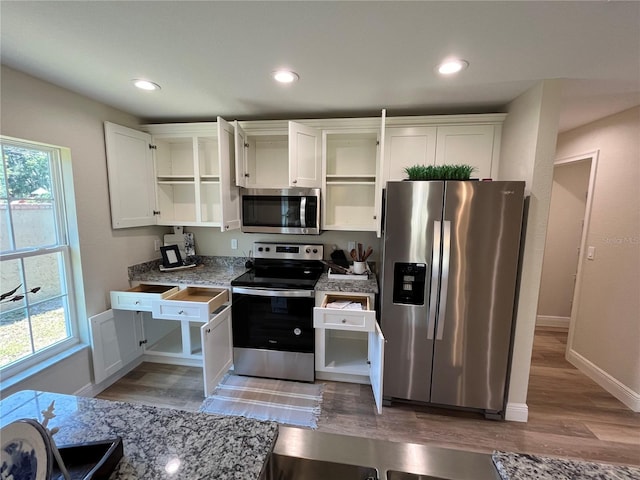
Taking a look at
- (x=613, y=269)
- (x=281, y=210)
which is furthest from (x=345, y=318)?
(x=613, y=269)

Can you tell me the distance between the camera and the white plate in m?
0.50

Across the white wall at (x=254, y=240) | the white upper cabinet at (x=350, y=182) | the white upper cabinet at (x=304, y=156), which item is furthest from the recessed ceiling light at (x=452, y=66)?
the white wall at (x=254, y=240)

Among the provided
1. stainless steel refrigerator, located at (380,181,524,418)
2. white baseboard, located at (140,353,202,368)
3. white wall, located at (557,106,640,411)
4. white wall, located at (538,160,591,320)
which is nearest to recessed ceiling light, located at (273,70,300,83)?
stainless steel refrigerator, located at (380,181,524,418)

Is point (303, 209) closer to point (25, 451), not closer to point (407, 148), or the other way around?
point (407, 148)

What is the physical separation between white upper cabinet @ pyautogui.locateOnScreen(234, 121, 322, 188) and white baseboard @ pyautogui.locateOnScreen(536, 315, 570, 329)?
11.7 feet

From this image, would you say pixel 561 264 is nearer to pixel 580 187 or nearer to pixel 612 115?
pixel 580 187

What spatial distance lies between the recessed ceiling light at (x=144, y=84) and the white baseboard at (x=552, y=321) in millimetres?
4980

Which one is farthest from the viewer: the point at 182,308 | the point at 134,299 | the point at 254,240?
the point at 254,240

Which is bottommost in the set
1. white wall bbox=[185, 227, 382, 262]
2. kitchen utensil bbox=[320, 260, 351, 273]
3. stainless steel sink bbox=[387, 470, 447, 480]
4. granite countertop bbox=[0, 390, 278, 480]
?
stainless steel sink bbox=[387, 470, 447, 480]

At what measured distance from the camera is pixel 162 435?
0.80 m

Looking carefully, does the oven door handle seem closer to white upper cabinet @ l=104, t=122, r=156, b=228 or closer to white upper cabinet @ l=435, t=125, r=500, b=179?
white upper cabinet @ l=104, t=122, r=156, b=228

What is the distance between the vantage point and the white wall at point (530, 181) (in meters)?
1.75

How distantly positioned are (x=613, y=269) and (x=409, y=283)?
1958mm

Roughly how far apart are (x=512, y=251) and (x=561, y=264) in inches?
95.2
